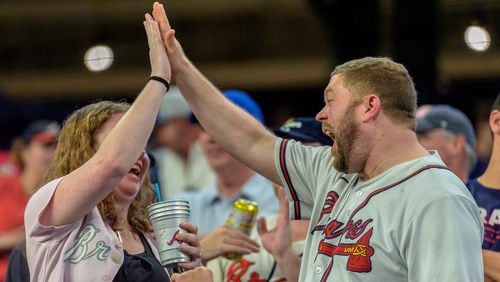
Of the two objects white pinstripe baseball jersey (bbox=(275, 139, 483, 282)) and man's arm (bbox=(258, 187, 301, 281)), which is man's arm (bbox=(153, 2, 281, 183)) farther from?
man's arm (bbox=(258, 187, 301, 281))

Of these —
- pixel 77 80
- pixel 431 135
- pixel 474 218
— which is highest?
pixel 474 218

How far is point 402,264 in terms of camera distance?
146 inches

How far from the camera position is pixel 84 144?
161 inches

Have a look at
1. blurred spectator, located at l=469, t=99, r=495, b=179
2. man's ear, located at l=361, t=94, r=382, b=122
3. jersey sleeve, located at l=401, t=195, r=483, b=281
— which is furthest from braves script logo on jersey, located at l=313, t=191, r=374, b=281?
blurred spectator, located at l=469, t=99, r=495, b=179

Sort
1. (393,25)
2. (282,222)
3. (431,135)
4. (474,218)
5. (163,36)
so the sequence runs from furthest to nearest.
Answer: (393,25) → (431,135) → (282,222) → (163,36) → (474,218)

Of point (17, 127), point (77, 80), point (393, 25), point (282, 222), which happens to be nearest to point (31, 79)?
point (77, 80)

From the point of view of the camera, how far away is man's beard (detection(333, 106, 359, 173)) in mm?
3955

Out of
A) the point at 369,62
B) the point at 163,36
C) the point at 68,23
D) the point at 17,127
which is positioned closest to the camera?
the point at 369,62

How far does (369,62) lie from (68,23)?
27.2ft

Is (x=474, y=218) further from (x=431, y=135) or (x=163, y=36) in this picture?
(x=431, y=135)

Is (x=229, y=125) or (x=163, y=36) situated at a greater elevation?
(x=163, y=36)

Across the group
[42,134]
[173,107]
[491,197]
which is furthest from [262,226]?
[173,107]

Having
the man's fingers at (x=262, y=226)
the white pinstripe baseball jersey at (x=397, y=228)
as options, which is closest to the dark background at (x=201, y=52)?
the man's fingers at (x=262, y=226)

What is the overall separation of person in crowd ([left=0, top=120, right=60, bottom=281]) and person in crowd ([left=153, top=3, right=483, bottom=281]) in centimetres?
281
